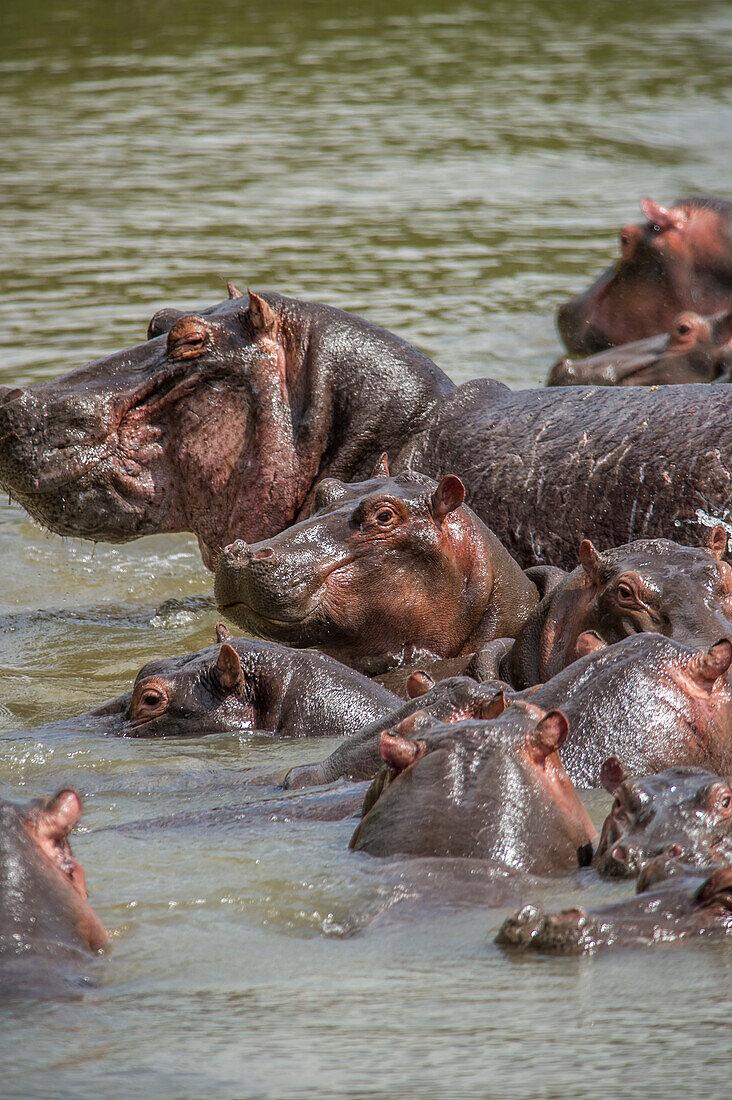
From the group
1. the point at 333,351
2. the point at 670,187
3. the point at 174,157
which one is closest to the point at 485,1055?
the point at 333,351

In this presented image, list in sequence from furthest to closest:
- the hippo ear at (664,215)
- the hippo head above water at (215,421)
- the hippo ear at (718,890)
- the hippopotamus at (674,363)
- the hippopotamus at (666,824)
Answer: the hippo ear at (664,215) < the hippopotamus at (674,363) < the hippo head above water at (215,421) < the hippopotamus at (666,824) < the hippo ear at (718,890)

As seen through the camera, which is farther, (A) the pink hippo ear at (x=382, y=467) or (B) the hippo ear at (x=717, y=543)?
(A) the pink hippo ear at (x=382, y=467)

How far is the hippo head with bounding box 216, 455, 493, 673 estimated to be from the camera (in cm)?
537

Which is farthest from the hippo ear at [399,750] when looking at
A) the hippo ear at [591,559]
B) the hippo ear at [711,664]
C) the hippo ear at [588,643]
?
the hippo ear at [591,559]

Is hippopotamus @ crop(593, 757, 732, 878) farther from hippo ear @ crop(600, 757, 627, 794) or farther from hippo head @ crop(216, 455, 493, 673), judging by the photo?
hippo head @ crop(216, 455, 493, 673)

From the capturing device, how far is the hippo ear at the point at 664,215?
8797 millimetres

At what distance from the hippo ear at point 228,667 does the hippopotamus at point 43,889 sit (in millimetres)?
1666

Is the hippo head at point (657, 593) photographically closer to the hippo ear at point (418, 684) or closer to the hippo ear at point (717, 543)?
the hippo ear at point (717, 543)

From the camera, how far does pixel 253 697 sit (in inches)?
193

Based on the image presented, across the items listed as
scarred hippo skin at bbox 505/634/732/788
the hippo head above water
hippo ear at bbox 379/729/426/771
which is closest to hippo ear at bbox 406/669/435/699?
scarred hippo skin at bbox 505/634/732/788

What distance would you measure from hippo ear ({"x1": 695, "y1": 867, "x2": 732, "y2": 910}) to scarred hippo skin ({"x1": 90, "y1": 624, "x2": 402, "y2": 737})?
1.86 meters

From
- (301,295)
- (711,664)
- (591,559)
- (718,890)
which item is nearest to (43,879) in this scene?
(718,890)

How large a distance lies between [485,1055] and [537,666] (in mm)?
2752

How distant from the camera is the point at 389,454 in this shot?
6730 millimetres
